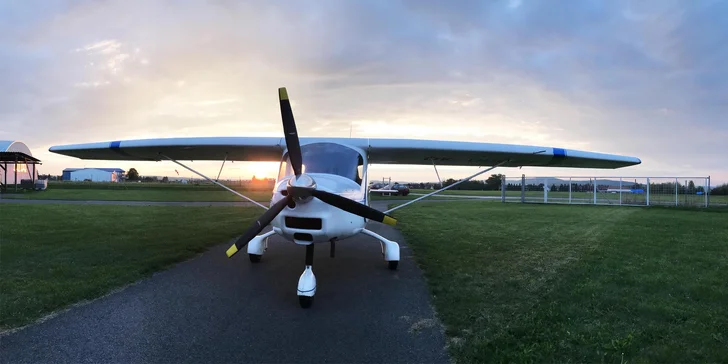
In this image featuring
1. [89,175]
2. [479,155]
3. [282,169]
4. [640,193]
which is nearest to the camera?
[282,169]

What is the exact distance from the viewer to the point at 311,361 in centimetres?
366

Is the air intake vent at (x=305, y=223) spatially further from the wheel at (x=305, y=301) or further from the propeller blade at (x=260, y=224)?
the wheel at (x=305, y=301)

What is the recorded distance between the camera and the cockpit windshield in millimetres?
6492

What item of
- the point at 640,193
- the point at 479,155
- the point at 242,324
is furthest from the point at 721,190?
the point at 242,324

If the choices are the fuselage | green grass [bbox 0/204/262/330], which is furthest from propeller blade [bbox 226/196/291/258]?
green grass [bbox 0/204/262/330]

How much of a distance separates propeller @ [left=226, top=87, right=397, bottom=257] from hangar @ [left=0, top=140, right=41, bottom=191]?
41.2 meters

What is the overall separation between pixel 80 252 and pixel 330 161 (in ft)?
20.6

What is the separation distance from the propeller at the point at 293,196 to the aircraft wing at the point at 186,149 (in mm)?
3061

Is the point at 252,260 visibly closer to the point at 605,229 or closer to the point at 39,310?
the point at 39,310

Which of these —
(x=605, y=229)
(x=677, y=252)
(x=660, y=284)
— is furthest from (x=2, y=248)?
(x=605, y=229)

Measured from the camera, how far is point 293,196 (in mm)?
5000

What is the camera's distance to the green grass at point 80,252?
17.8ft

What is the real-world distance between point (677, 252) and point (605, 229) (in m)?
4.94

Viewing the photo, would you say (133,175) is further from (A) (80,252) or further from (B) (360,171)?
(B) (360,171)
